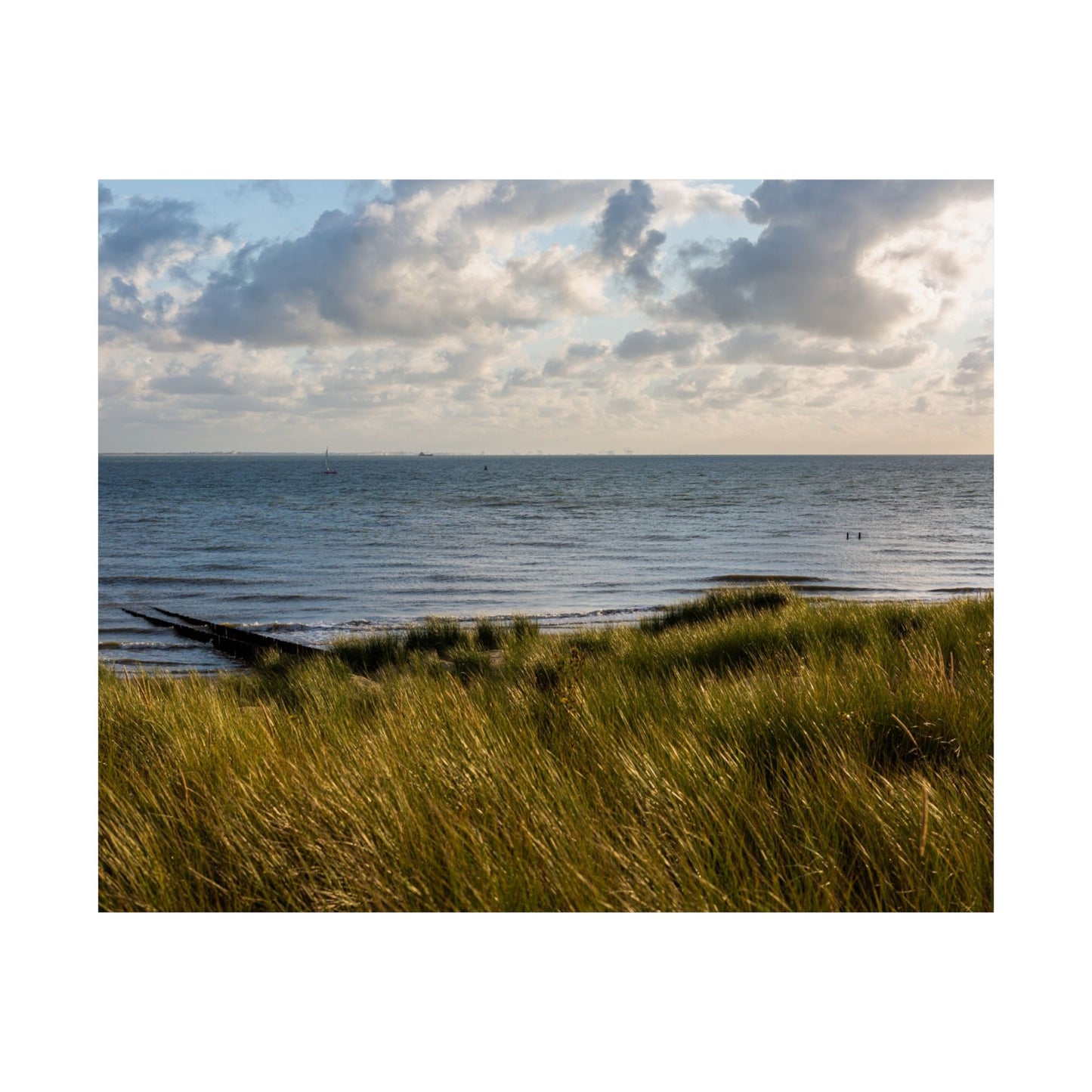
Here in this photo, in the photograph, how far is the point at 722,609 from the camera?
10250 mm

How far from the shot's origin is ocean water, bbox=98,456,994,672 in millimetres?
14609

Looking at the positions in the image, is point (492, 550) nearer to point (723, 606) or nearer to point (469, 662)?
point (723, 606)

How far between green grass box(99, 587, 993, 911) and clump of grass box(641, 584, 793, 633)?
538 centimetres

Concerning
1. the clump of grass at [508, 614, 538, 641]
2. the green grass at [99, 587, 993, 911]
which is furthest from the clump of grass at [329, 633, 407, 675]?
the green grass at [99, 587, 993, 911]

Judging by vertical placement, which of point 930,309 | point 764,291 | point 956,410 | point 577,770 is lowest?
point 577,770

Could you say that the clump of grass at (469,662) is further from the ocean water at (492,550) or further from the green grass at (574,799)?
the ocean water at (492,550)

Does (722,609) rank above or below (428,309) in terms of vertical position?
below

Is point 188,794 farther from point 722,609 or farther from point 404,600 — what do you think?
point 404,600

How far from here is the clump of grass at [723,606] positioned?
986 cm

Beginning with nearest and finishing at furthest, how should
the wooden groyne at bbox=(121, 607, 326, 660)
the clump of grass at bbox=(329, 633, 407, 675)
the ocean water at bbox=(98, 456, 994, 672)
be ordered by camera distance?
the clump of grass at bbox=(329, 633, 407, 675), the wooden groyne at bbox=(121, 607, 326, 660), the ocean water at bbox=(98, 456, 994, 672)

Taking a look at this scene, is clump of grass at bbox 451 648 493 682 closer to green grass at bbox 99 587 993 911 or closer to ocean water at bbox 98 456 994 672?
green grass at bbox 99 587 993 911

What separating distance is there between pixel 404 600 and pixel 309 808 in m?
13.5

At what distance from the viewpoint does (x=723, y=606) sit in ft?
34.1
